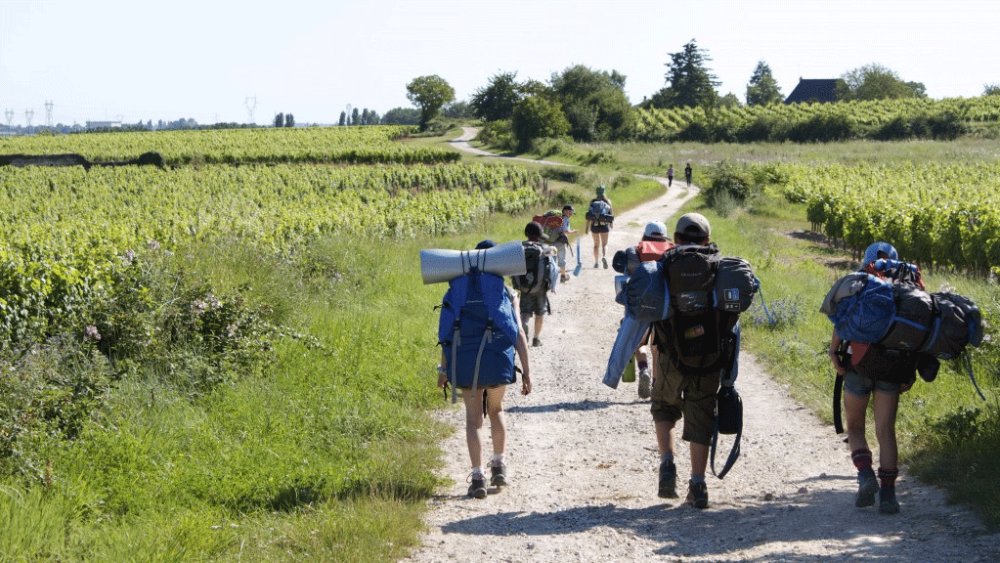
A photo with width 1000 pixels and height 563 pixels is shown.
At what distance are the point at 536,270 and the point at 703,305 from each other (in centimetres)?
401

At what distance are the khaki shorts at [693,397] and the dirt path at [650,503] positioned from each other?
54cm

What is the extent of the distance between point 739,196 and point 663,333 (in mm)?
35971

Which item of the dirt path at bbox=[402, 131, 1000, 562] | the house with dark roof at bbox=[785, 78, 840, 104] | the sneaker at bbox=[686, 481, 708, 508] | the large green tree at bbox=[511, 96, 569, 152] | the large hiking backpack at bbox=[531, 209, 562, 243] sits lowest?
the dirt path at bbox=[402, 131, 1000, 562]

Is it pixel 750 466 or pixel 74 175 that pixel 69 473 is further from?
pixel 74 175

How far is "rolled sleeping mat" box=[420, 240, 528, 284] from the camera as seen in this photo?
637 cm

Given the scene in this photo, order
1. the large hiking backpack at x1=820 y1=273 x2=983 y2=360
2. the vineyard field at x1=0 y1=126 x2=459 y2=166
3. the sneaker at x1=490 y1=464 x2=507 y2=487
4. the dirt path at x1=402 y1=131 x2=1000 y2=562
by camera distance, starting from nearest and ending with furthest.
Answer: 1. the dirt path at x1=402 y1=131 x2=1000 y2=562
2. the large hiking backpack at x1=820 y1=273 x2=983 y2=360
3. the sneaker at x1=490 y1=464 x2=507 y2=487
4. the vineyard field at x1=0 y1=126 x2=459 y2=166

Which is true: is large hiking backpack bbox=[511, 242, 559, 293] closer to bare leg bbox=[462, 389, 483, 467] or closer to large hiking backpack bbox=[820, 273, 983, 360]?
bare leg bbox=[462, 389, 483, 467]

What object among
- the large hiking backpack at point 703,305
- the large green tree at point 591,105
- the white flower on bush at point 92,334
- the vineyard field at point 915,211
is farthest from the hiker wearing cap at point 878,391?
the large green tree at point 591,105

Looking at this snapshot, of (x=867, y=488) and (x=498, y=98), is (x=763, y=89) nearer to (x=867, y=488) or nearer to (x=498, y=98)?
(x=498, y=98)

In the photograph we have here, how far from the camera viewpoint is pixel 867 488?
602cm

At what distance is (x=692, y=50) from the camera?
11219cm

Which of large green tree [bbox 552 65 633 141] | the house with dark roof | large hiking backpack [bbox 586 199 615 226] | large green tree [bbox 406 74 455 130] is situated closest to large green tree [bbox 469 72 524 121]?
large green tree [bbox 552 65 633 141]

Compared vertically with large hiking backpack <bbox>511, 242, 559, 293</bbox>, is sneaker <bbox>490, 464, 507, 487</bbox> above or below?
below

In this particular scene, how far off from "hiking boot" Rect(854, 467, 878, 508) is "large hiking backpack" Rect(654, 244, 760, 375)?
3.60 ft
